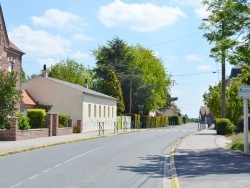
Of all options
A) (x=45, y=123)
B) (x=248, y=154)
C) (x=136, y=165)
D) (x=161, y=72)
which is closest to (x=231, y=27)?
(x=248, y=154)

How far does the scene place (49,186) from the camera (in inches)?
400

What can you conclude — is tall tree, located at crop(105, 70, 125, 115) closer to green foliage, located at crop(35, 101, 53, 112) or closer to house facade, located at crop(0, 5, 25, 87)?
green foliage, located at crop(35, 101, 53, 112)

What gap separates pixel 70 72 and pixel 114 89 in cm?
2817

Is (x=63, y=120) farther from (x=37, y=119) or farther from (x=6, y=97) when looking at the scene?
(x=6, y=97)

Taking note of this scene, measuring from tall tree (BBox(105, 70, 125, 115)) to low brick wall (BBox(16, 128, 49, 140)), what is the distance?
110 feet

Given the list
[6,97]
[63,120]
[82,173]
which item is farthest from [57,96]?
[82,173]

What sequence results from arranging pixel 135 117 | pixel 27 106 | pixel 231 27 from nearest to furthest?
pixel 231 27 < pixel 27 106 < pixel 135 117

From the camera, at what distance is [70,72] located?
9194 cm

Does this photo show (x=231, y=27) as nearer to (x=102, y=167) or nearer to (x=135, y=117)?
(x=102, y=167)

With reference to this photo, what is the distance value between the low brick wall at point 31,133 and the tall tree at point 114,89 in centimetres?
3363

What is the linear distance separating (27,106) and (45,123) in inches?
418

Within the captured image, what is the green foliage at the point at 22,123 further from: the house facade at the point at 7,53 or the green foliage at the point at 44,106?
the green foliage at the point at 44,106

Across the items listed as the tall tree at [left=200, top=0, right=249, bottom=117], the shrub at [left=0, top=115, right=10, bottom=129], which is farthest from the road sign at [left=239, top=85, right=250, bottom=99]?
the shrub at [left=0, top=115, right=10, bottom=129]

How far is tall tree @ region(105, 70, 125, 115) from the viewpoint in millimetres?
65875
